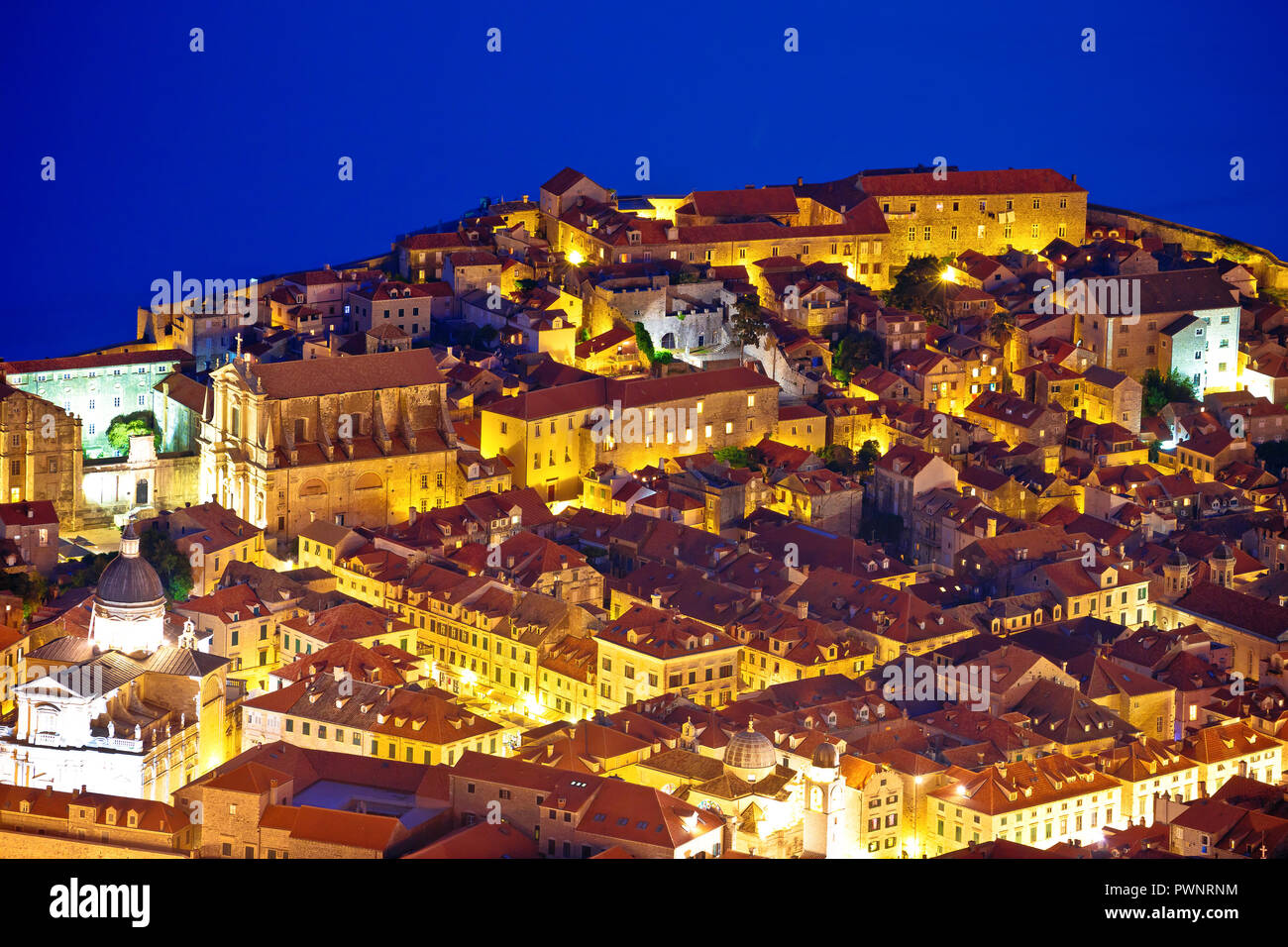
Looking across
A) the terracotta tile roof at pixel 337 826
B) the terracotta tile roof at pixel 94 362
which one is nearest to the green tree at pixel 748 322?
the terracotta tile roof at pixel 94 362

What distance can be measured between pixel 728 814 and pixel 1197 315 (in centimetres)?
2160

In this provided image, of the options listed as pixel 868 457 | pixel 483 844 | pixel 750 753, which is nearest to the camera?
pixel 483 844

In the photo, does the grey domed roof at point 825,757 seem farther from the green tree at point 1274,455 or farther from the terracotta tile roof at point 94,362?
the green tree at point 1274,455

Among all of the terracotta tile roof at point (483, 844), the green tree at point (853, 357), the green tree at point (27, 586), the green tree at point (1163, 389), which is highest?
the green tree at point (853, 357)

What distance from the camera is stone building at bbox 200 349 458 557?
3681 centimetres

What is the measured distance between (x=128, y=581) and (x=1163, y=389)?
21489mm

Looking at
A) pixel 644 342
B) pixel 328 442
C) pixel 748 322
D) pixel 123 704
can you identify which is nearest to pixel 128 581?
pixel 123 704

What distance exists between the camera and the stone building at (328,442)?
36.8 metres

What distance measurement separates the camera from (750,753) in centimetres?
2606

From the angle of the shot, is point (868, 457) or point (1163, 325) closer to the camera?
point (868, 457)

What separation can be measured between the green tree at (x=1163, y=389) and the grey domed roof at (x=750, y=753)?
61.3 ft

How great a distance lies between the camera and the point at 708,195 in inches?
1895

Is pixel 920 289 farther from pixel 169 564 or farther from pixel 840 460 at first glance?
pixel 169 564

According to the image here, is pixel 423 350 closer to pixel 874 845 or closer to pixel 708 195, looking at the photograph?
pixel 708 195
